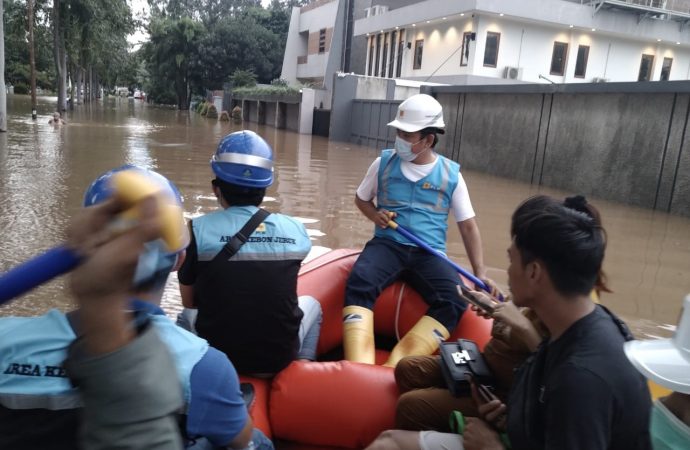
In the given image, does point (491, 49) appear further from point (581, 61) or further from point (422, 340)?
point (422, 340)

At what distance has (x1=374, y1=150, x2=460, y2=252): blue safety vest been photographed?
334cm

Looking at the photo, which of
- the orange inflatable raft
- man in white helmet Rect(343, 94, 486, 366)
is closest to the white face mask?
man in white helmet Rect(343, 94, 486, 366)

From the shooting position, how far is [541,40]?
23953 millimetres

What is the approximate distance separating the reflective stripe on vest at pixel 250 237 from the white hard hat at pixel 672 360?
53.1 inches

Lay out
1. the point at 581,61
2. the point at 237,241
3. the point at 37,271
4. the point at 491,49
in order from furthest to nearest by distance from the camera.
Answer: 1. the point at 581,61
2. the point at 491,49
3. the point at 237,241
4. the point at 37,271

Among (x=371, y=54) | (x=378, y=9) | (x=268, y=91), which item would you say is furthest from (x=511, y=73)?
(x=268, y=91)

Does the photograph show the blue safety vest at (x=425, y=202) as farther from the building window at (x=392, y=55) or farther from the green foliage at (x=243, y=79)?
the green foliage at (x=243, y=79)

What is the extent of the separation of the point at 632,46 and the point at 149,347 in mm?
29324

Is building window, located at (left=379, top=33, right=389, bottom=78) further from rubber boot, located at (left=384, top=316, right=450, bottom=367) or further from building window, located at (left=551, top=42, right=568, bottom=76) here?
rubber boot, located at (left=384, top=316, right=450, bottom=367)

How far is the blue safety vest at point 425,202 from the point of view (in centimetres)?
334

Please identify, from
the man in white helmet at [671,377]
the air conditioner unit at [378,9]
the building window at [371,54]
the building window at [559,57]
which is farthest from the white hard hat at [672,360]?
the building window at [371,54]

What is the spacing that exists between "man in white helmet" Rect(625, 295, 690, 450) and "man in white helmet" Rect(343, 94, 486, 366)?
1.75 metres

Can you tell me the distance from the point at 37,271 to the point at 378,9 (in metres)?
31.0

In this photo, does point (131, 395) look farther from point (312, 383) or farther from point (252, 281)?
point (312, 383)
